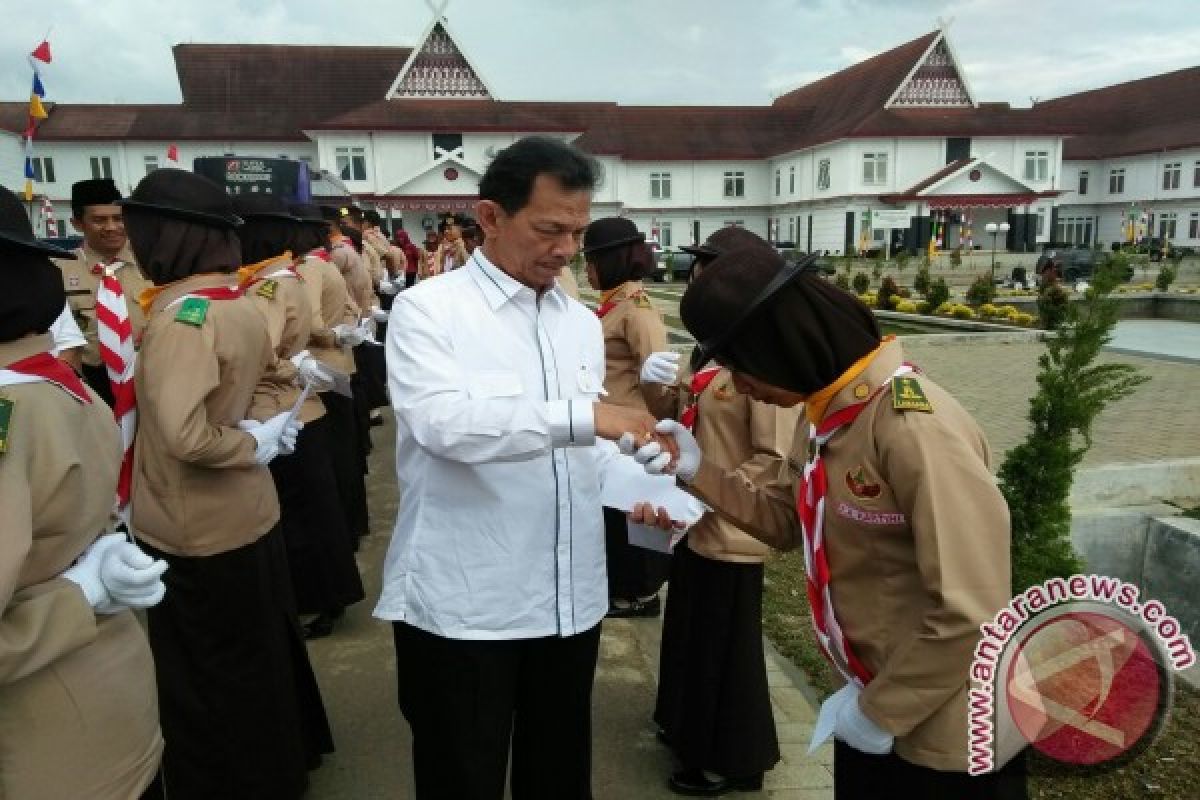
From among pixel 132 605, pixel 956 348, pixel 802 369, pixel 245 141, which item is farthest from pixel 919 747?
pixel 245 141

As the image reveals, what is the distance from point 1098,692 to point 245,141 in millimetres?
43700

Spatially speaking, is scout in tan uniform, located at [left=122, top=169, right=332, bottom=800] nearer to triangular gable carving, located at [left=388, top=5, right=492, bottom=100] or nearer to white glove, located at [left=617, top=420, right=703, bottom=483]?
white glove, located at [left=617, top=420, right=703, bottom=483]

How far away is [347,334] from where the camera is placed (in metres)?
5.73

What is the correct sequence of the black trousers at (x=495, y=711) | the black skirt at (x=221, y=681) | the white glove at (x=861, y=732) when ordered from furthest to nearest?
the black skirt at (x=221, y=681) < the black trousers at (x=495, y=711) < the white glove at (x=861, y=732)

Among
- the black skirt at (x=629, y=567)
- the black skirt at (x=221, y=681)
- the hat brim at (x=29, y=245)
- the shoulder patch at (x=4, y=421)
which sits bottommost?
the black skirt at (x=629, y=567)

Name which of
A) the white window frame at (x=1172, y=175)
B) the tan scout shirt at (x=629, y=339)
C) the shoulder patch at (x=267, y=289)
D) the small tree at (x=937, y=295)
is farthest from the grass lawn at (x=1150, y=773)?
the white window frame at (x=1172, y=175)

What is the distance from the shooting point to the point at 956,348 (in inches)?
550

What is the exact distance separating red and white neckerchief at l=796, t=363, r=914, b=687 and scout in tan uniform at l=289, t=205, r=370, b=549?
3.72 metres

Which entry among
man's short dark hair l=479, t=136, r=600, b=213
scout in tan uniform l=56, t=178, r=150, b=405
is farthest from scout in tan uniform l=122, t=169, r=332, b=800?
scout in tan uniform l=56, t=178, r=150, b=405

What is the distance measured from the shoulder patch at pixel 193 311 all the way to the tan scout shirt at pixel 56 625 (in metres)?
0.72

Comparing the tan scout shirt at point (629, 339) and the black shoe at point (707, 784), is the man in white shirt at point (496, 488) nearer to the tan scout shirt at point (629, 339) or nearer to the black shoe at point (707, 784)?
the black shoe at point (707, 784)

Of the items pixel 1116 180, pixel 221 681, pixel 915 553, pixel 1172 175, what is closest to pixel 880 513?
pixel 915 553

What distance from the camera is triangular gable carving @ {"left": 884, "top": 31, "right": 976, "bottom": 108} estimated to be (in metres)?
43.4

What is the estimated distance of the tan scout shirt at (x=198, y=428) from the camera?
2535 mm
